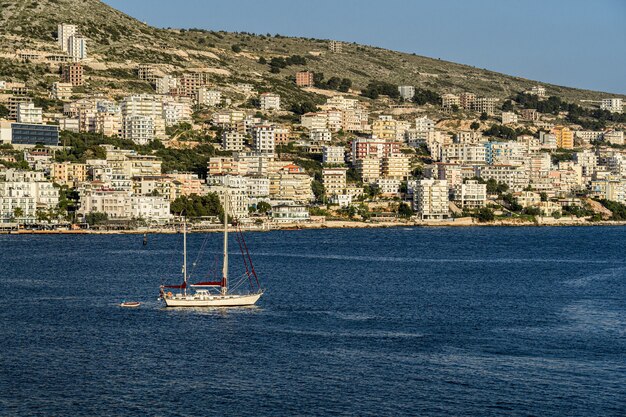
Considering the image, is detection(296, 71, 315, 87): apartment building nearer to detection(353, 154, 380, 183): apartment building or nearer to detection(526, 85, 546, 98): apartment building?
detection(353, 154, 380, 183): apartment building

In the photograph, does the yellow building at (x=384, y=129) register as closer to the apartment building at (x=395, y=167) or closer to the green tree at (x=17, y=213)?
the apartment building at (x=395, y=167)

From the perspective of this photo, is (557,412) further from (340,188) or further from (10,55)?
(10,55)

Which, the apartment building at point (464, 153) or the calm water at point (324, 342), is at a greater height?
the apartment building at point (464, 153)

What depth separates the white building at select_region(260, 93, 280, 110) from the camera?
121375 millimetres

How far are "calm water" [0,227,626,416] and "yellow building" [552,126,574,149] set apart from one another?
8676 cm

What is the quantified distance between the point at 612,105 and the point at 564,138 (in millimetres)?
34323

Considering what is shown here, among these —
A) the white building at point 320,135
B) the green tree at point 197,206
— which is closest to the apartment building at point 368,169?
the white building at point 320,135

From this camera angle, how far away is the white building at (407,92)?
148 m

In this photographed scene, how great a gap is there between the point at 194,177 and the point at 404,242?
989 inches

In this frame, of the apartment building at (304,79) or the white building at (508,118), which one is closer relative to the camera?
the apartment building at (304,79)

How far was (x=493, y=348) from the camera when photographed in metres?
29.7

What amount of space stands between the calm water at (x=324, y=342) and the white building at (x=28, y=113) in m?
45.5

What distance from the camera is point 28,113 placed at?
97.1 metres

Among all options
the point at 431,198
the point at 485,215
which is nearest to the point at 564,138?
the point at 485,215
